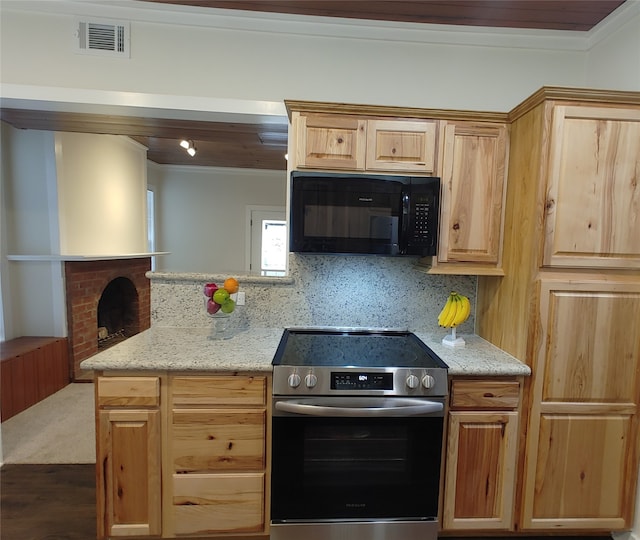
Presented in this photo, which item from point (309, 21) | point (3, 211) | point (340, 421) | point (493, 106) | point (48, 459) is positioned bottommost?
point (48, 459)

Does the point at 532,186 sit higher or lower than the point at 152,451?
higher

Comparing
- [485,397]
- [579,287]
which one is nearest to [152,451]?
[485,397]

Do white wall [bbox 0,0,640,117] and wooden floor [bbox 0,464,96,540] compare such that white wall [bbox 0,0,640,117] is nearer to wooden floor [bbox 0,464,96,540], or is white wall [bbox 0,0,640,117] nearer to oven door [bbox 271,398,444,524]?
oven door [bbox 271,398,444,524]

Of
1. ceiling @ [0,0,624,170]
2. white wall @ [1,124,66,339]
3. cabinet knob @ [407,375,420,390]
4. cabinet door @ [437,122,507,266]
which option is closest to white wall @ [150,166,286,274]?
white wall @ [1,124,66,339]

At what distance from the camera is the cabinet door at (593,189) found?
1.46m

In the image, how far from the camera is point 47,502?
6.11 feet

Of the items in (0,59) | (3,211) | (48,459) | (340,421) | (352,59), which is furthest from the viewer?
(3,211)

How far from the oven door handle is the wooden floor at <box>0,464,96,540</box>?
50.9 inches

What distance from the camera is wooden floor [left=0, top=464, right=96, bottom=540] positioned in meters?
1.68

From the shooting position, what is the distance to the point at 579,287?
1.51 meters

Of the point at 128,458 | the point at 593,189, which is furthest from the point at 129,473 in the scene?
the point at 593,189

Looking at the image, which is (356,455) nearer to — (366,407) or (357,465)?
(357,465)

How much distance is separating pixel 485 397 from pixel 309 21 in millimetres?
2223

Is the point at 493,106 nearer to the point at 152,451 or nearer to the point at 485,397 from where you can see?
the point at 485,397
